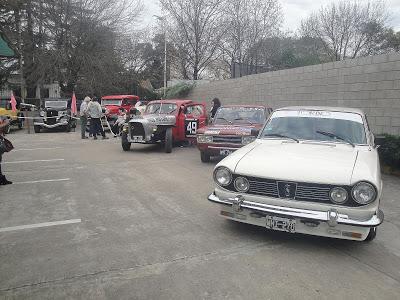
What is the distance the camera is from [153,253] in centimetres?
427

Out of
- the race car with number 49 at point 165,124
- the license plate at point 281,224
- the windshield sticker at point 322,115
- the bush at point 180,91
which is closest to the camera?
the license plate at point 281,224

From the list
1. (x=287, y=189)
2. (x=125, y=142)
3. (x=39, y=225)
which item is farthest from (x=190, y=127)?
(x=287, y=189)

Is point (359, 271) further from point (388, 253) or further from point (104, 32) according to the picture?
point (104, 32)

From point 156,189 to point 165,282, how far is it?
373 cm

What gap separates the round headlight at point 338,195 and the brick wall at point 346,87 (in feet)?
19.7

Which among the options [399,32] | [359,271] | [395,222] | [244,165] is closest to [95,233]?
[244,165]

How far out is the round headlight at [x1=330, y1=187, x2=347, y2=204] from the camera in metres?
4.14

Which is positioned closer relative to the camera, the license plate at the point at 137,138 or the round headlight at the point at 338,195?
the round headlight at the point at 338,195

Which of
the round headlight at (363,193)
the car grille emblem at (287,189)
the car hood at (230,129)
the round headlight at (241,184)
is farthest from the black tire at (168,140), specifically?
the round headlight at (363,193)

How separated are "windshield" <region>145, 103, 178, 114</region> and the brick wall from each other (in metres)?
4.23

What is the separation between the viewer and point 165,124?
1187cm

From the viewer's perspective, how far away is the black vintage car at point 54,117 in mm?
18766

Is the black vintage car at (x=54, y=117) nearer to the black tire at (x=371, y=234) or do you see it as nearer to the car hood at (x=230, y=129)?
the car hood at (x=230, y=129)

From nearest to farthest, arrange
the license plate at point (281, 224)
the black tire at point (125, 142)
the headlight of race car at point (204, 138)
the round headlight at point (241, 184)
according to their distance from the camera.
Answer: the license plate at point (281, 224) < the round headlight at point (241, 184) < the headlight of race car at point (204, 138) < the black tire at point (125, 142)
